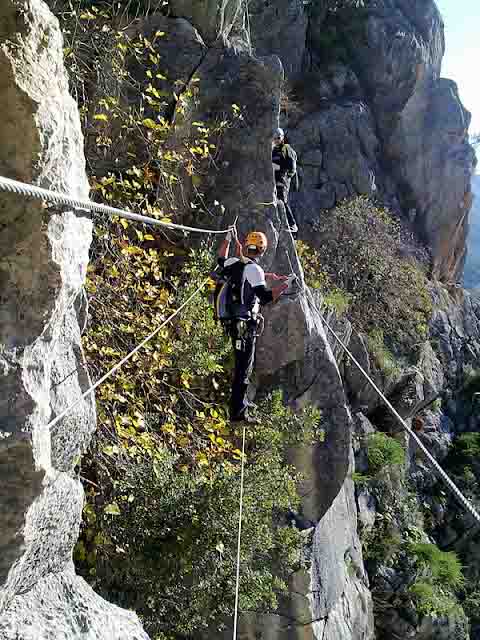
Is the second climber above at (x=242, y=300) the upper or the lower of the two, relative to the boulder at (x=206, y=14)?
lower

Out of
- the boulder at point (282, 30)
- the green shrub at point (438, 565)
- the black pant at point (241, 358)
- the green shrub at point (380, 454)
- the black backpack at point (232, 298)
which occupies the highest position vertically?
the boulder at point (282, 30)

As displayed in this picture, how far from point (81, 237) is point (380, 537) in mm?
11439

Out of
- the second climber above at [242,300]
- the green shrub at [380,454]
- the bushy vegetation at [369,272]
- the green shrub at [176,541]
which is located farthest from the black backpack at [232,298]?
the bushy vegetation at [369,272]

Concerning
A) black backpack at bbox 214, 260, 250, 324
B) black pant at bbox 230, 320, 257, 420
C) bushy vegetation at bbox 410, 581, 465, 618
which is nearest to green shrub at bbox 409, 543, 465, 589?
bushy vegetation at bbox 410, 581, 465, 618

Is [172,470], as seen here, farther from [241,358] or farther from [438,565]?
[438,565]

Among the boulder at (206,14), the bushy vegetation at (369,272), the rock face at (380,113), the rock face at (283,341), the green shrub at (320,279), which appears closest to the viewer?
the rock face at (283,341)

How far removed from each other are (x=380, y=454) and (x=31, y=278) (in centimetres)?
1124

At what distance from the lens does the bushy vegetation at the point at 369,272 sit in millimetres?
15000

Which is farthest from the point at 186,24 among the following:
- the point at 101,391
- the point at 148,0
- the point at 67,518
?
the point at 67,518

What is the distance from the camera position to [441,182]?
20.2 m

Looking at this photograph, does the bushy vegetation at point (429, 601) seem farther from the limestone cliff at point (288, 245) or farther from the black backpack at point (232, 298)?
the black backpack at point (232, 298)

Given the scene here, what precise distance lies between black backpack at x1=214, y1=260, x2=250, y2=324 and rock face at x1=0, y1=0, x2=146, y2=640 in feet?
9.96

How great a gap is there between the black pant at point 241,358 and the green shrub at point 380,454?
22.3 ft

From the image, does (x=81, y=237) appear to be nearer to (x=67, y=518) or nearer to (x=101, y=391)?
(x=67, y=518)
